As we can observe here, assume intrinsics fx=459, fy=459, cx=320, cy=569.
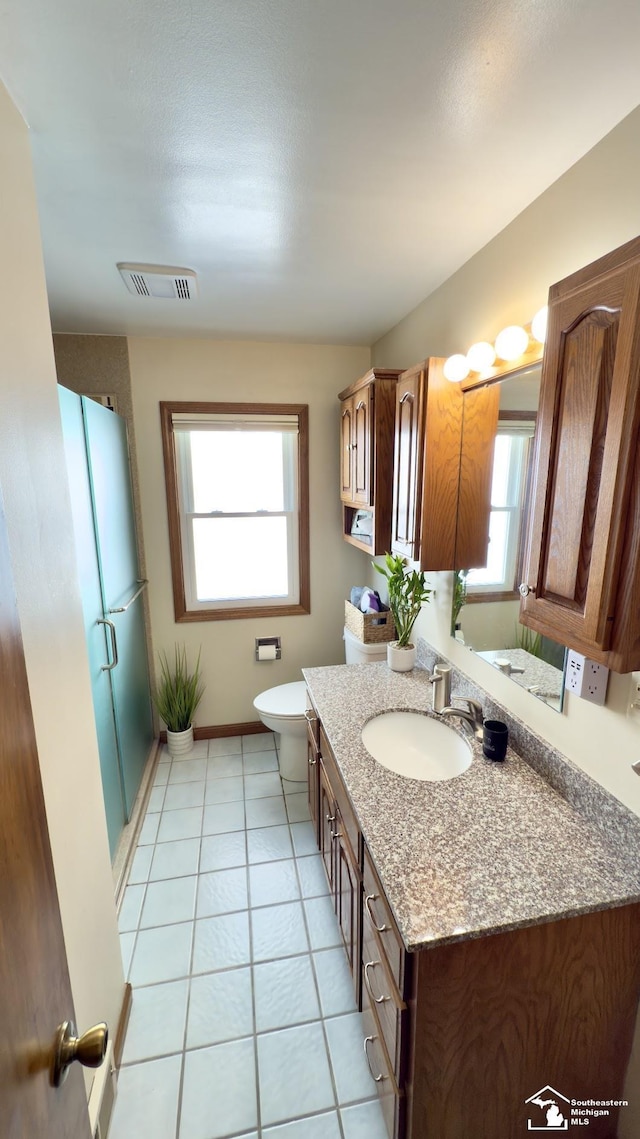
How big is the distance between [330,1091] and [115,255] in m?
2.63

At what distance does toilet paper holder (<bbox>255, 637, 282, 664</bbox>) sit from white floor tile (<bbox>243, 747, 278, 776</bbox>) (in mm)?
564

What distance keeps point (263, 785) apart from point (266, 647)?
0.78m

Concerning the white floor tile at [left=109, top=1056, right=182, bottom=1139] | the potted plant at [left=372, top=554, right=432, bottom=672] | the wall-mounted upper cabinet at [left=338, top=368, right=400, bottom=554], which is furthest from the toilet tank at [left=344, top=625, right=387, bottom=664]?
the white floor tile at [left=109, top=1056, right=182, bottom=1139]

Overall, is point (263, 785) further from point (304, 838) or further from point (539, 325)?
point (539, 325)

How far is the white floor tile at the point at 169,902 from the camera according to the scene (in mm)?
1769

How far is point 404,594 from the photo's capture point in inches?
77.5

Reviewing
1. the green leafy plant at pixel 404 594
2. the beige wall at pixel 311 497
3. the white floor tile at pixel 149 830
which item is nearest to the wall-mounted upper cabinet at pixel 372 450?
the green leafy plant at pixel 404 594

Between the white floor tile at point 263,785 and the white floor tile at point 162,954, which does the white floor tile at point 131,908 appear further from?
the white floor tile at point 263,785

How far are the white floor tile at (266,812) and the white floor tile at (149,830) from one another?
441 mm

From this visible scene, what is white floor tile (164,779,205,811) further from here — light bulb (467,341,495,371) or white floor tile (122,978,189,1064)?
light bulb (467,341,495,371)

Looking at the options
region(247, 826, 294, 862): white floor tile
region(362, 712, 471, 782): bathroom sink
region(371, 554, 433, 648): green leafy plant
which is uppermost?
region(371, 554, 433, 648): green leafy plant

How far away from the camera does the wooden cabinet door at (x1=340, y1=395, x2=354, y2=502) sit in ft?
7.65

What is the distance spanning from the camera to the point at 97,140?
41.0 inches

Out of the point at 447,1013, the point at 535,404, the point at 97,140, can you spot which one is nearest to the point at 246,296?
the point at 97,140
